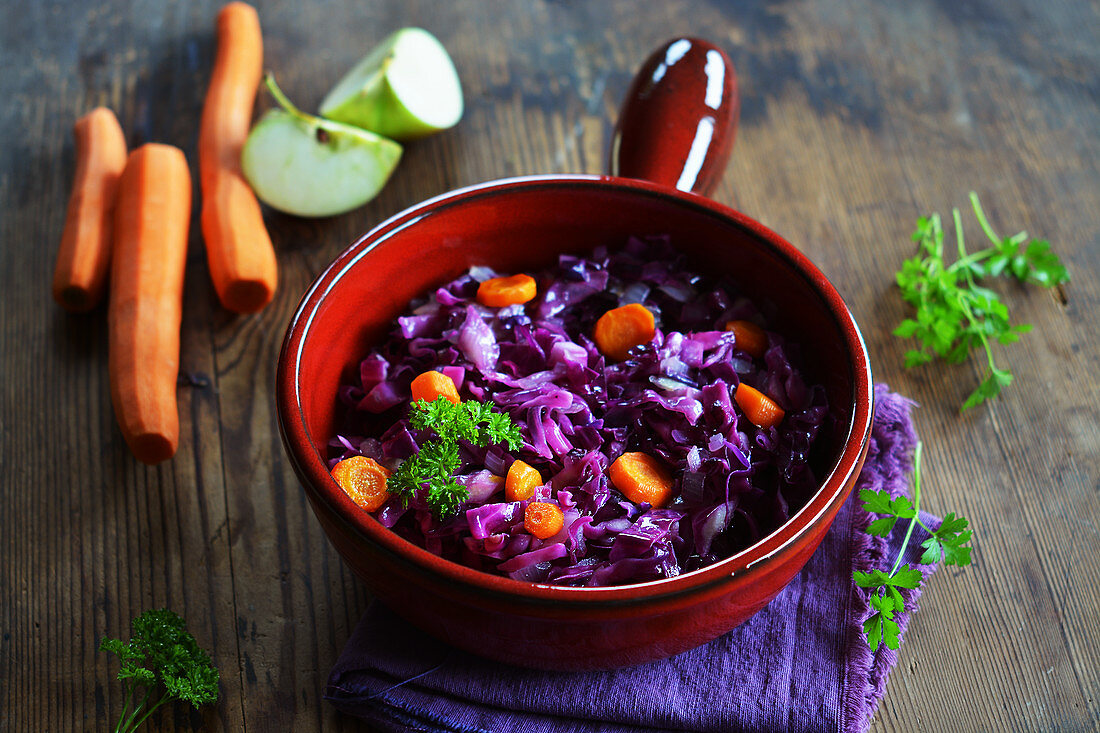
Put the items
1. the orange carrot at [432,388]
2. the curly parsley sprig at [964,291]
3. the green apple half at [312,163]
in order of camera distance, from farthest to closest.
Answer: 1. the green apple half at [312,163]
2. the curly parsley sprig at [964,291]
3. the orange carrot at [432,388]

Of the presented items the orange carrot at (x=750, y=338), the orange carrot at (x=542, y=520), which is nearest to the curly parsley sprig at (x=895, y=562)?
the orange carrot at (x=750, y=338)

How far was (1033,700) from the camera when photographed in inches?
79.0

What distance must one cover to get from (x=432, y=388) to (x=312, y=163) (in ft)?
3.80

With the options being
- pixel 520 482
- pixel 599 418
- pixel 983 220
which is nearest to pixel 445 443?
pixel 520 482

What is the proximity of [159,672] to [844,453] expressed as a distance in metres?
1.50

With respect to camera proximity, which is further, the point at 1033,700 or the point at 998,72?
the point at 998,72

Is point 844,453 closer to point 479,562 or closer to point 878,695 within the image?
point 878,695

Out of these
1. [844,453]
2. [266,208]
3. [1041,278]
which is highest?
[844,453]

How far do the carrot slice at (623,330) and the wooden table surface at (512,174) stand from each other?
31.8 inches

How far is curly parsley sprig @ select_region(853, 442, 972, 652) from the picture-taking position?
6.38 ft

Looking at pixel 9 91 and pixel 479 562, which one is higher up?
pixel 479 562

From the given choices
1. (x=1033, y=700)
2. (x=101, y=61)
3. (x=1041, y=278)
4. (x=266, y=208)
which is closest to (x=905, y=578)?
(x=1033, y=700)

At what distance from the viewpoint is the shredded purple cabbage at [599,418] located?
182 centimetres

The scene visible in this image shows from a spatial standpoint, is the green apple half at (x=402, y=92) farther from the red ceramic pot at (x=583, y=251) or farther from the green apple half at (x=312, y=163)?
the red ceramic pot at (x=583, y=251)
